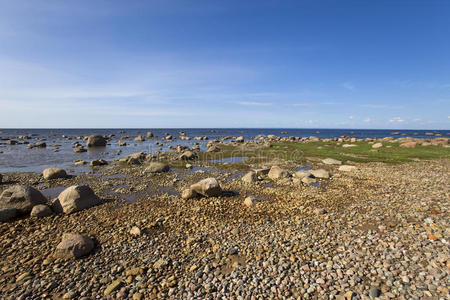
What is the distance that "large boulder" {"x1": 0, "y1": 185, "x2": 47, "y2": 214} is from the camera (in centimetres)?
1183

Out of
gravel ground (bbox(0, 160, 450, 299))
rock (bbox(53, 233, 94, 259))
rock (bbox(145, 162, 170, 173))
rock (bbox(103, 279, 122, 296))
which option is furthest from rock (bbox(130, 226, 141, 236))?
rock (bbox(145, 162, 170, 173))

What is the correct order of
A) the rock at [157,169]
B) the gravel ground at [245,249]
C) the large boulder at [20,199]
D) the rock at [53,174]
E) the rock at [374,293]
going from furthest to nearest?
the rock at [157,169] < the rock at [53,174] < the large boulder at [20,199] < the gravel ground at [245,249] < the rock at [374,293]

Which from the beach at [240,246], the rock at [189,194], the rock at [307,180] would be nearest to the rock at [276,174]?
the rock at [307,180]

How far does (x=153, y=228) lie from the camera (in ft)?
33.5

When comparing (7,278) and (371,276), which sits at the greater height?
(371,276)

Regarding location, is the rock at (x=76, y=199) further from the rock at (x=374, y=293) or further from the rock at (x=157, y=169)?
the rock at (x=374, y=293)

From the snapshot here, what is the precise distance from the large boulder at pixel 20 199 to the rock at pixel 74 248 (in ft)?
21.1

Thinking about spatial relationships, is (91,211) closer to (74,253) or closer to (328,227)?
(74,253)

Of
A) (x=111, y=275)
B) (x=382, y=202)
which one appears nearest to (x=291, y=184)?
(x=382, y=202)

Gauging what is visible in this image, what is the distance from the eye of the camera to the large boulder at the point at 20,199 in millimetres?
11828

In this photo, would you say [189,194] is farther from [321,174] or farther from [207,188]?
[321,174]

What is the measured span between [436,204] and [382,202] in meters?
2.51

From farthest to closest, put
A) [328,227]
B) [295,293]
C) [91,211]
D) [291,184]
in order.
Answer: [291,184] → [91,211] → [328,227] → [295,293]

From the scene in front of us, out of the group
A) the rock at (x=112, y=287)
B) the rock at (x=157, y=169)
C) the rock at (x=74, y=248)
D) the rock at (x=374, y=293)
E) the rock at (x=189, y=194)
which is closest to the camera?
the rock at (x=374, y=293)
